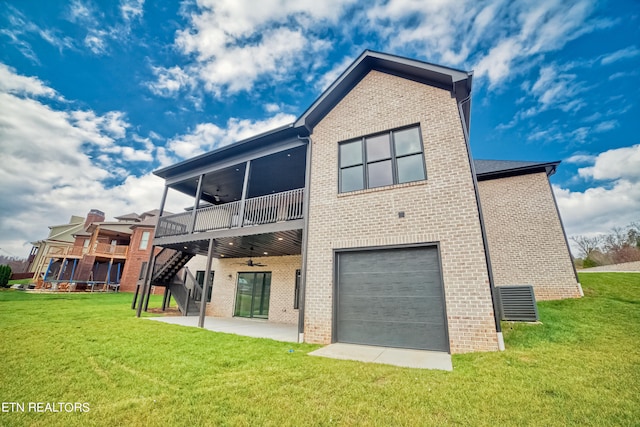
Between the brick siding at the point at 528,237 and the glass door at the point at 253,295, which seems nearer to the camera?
the brick siding at the point at 528,237

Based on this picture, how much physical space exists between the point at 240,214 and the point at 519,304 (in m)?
9.41

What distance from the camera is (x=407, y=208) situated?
6.46 metres

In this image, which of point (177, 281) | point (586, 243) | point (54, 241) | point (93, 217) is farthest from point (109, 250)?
point (586, 243)

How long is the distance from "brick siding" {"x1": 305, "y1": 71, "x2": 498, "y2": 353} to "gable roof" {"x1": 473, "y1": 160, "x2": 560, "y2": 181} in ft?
18.5

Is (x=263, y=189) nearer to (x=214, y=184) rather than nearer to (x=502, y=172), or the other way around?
(x=214, y=184)

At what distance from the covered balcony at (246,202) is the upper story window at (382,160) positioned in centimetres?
203

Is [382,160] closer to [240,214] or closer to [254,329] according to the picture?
[240,214]

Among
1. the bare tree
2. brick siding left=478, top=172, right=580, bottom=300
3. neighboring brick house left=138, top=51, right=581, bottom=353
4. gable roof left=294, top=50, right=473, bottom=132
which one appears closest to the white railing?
neighboring brick house left=138, top=51, right=581, bottom=353

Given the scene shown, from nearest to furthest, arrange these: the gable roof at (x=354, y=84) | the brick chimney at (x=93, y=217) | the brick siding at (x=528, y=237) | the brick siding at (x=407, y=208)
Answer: the brick siding at (x=407, y=208) → the gable roof at (x=354, y=84) → the brick siding at (x=528, y=237) → the brick chimney at (x=93, y=217)

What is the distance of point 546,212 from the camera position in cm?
1036

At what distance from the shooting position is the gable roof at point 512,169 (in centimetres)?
1060

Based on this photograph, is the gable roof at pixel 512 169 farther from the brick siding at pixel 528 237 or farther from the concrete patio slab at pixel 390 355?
the concrete patio slab at pixel 390 355

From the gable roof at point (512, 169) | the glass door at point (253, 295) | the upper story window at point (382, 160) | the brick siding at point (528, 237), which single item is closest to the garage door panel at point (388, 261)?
the upper story window at point (382, 160)

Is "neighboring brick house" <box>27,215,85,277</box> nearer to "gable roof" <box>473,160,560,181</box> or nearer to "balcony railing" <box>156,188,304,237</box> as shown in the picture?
"balcony railing" <box>156,188,304,237</box>
